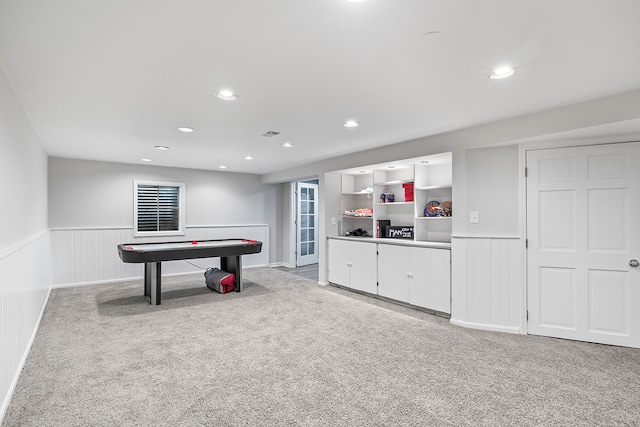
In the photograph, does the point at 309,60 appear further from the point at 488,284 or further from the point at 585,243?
the point at 585,243

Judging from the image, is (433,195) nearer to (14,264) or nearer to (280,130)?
(280,130)

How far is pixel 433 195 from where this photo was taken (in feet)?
15.7

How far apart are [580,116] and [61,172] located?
7404mm

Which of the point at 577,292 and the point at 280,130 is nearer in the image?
the point at 577,292

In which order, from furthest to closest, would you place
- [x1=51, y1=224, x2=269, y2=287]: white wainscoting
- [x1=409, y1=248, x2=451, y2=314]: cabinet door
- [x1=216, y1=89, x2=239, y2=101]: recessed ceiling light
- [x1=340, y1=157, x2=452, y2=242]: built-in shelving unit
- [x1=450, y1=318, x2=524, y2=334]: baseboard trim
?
[x1=51, y1=224, x2=269, y2=287]: white wainscoting, [x1=340, y1=157, x2=452, y2=242]: built-in shelving unit, [x1=409, y1=248, x2=451, y2=314]: cabinet door, [x1=450, y1=318, x2=524, y2=334]: baseboard trim, [x1=216, y1=89, x2=239, y2=101]: recessed ceiling light

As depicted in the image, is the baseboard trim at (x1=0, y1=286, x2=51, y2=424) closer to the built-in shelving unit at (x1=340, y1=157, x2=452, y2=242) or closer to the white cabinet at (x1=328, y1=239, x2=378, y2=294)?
the white cabinet at (x1=328, y1=239, x2=378, y2=294)

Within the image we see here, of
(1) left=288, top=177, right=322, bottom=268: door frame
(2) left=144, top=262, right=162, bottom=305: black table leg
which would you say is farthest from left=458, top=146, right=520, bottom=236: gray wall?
(1) left=288, top=177, right=322, bottom=268: door frame

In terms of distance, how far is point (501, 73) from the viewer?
2.32 metres

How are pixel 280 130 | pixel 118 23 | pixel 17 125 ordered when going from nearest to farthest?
pixel 118 23 → pixel 17 125 → pixel 280 130

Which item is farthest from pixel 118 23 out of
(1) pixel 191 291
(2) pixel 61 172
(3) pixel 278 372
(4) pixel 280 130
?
(2) pixel 61 172

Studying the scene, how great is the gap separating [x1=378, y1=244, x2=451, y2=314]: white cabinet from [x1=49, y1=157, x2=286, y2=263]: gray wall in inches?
→ 159

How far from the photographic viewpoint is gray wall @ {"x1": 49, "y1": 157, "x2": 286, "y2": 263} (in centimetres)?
585

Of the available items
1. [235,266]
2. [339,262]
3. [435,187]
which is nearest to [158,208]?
[235,266]

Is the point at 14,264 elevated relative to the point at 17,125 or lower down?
lower down
